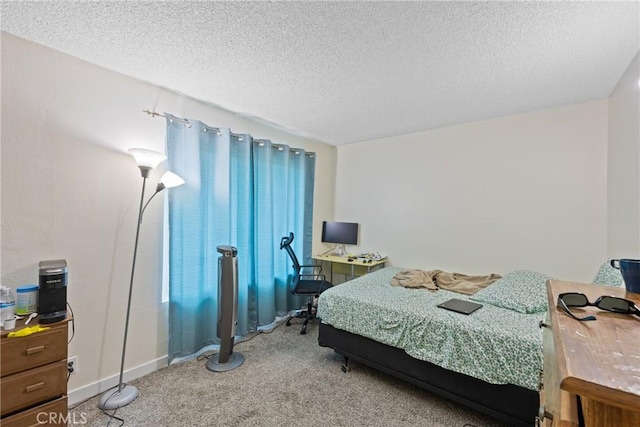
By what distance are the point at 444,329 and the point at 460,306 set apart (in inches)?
13.2

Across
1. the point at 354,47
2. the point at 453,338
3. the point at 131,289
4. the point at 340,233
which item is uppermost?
the point at 354,47

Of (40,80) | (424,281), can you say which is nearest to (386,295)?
(424,281)

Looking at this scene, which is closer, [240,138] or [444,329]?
[444,329]

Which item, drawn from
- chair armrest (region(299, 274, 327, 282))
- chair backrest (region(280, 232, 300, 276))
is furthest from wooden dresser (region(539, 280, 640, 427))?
chair armrest (region(299, 274, 327, 282))

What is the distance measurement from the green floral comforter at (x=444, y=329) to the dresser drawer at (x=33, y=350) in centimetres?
183

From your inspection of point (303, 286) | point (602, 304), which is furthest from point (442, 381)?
point (303, 286)

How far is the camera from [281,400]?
80.4 inches

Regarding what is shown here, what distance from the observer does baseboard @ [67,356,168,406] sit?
197 centimetres

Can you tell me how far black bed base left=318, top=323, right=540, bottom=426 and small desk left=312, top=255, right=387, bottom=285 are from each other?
3.94ft

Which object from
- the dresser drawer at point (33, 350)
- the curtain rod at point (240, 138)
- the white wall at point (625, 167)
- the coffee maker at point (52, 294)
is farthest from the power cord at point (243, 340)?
the white wall at point (625, 167)

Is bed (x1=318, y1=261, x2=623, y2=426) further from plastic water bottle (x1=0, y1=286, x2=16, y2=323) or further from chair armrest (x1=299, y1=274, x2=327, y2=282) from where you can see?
plastic water bottle (x1=0, y1=286, x2=16, y2=323)

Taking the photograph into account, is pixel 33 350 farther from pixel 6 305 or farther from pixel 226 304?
pixel 226 304

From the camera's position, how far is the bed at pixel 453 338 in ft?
5.54

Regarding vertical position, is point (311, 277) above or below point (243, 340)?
above
